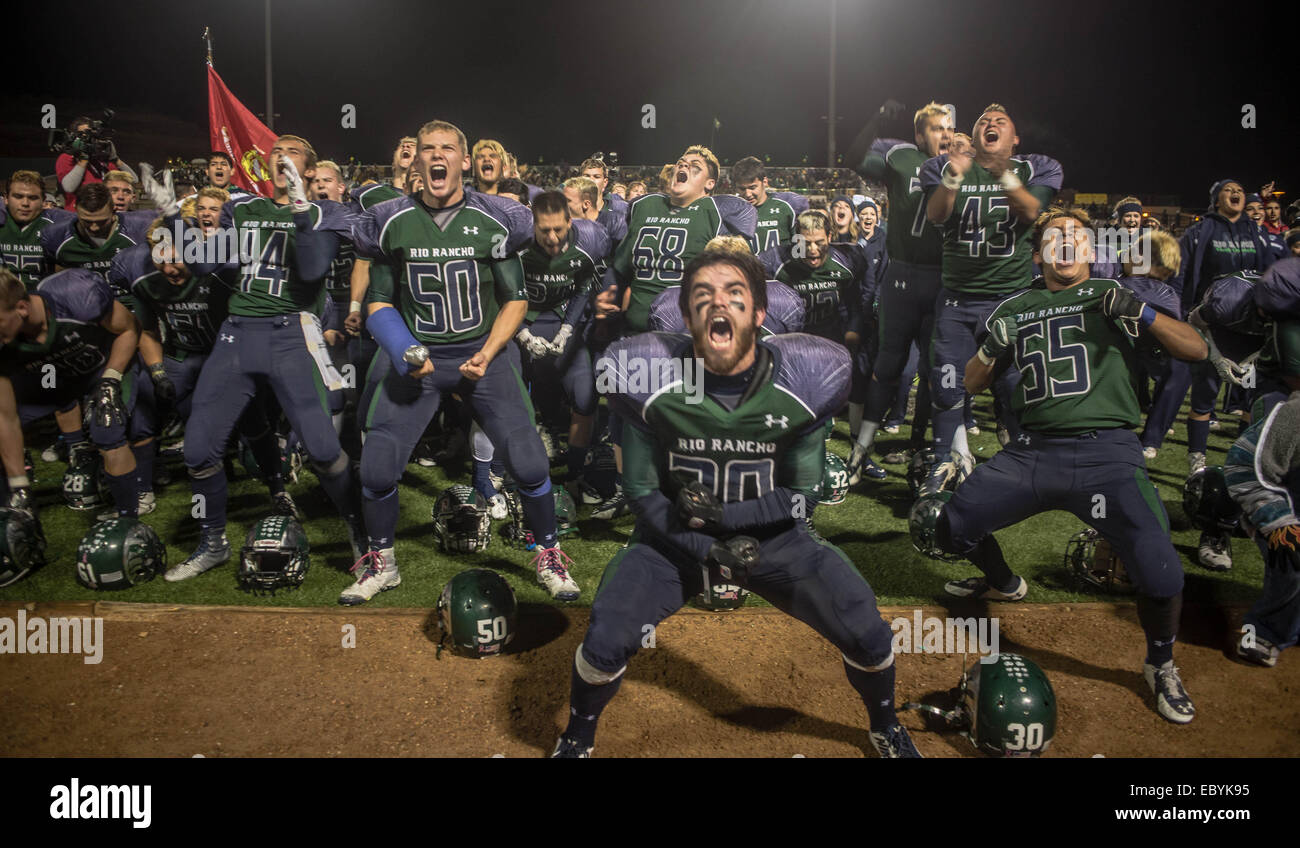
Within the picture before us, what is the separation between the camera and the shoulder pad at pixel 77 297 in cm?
648

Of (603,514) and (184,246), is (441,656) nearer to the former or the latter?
(603,514)

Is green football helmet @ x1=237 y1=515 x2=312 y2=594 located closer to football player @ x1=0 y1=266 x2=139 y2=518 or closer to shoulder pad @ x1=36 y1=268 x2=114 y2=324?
football player @ x1=0 y1=266 x2=139 y2=518

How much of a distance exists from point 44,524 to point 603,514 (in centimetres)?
473

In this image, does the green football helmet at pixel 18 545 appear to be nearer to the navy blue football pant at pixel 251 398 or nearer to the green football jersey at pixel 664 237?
the navy blue football pant at pixel 251 398

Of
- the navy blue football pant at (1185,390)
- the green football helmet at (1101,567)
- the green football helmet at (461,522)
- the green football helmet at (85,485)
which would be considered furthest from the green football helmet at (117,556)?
the navy blue football pant at (1185,390)

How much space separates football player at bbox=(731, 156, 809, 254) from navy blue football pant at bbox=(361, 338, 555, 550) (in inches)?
145

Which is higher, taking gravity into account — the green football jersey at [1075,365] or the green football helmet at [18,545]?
the green football jersey at [1075,365]

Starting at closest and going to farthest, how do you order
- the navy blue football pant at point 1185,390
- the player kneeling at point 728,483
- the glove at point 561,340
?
1. the player kneeling at point 728,483
2. the glove at point 561,340
3. the navy blue football pant at point 1185,390

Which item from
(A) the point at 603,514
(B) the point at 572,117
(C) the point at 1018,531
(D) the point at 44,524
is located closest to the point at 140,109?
(B) the point at 572,117

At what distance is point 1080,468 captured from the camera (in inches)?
179

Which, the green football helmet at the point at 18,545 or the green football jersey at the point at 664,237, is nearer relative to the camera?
the green football helmet at the point at 18,545

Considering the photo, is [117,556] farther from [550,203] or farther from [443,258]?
[550,203]

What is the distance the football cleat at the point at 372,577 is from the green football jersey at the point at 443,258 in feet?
4.99

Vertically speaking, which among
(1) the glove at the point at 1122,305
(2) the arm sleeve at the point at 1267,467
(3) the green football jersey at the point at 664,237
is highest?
(3) the green football jersey at the point at 664,237
